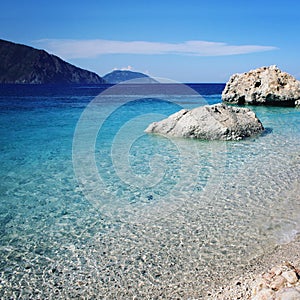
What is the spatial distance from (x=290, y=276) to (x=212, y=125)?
39.0 ft

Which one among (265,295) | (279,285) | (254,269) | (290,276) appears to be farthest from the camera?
(254,269)

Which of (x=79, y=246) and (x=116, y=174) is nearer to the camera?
(x=79, y=246)

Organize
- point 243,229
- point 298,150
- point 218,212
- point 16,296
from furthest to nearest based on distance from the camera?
1. point 298,150
2. point 218,212
3. point 243,229
4. point 16,296

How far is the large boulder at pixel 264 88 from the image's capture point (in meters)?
→ 31.6

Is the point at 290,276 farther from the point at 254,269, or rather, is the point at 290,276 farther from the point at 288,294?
the point at 254,269

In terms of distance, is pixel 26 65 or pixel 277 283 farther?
pixel 26 65

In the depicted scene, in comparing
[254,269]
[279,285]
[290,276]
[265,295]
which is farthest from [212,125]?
[265,295]

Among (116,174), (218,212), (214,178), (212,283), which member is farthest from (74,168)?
(212,283)

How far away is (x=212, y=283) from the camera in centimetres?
469

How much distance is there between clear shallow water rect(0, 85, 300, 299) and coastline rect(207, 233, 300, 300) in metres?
0.16

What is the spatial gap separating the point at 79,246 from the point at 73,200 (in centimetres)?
236

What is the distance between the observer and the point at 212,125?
15.2 m

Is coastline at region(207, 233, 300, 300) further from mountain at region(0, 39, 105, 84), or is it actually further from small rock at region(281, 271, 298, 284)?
mountain at region(0, 39, 105, 84)

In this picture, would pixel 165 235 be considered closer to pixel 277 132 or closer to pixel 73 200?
pixel 73 200
